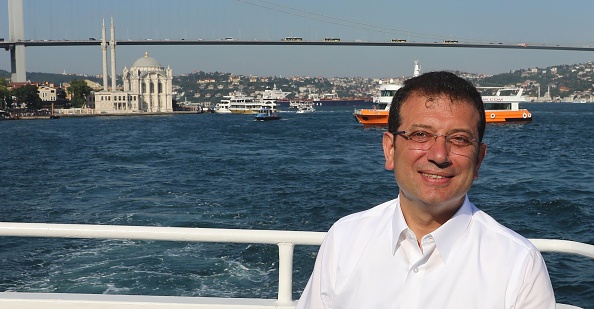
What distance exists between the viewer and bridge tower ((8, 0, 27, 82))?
6303 centimetres

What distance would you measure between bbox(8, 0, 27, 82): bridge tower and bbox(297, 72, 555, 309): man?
67578 mm

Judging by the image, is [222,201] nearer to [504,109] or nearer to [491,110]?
[491,110]

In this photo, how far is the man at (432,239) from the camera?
91 centimetres

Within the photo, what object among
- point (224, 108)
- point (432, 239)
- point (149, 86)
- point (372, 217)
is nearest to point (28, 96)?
point (149, 86)

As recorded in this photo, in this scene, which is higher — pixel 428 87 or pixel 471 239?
pixel 428 87

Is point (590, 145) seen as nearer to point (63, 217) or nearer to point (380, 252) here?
point (63, 217)

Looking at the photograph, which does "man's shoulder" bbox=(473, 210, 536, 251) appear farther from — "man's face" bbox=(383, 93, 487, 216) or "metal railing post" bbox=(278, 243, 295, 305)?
"metal railing post" bbox=(278, 243, 295, 305)

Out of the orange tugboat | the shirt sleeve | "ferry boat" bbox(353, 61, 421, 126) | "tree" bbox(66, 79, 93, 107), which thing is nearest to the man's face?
the shirt sleeve

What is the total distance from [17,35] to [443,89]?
67.9 metres

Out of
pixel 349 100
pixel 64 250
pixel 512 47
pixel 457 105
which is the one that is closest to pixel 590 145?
pixel 64 250

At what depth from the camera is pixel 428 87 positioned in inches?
38.9

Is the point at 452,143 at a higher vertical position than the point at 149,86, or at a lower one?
lower

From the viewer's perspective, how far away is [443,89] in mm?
978

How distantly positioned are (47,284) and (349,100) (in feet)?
412
